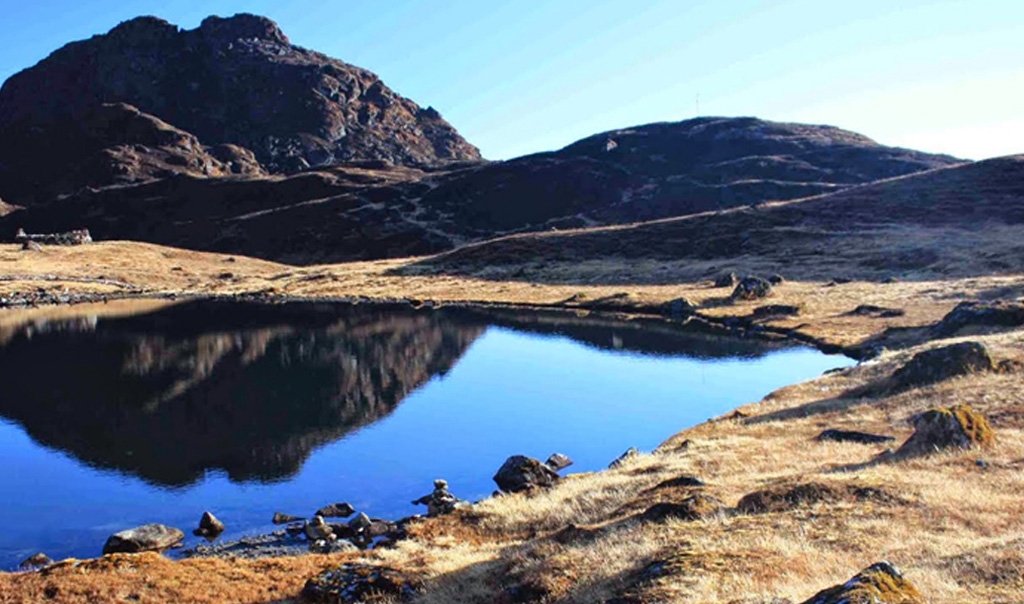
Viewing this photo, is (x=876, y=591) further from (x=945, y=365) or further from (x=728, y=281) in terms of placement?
(x=728, y=281)

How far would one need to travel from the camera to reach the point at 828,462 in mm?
23719

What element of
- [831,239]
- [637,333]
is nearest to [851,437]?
[637,333]

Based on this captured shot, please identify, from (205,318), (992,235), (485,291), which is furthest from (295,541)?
(992,235)

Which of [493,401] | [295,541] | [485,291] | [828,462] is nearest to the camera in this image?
[828,462]

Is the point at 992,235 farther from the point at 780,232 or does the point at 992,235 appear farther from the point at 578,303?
the point at 578,303

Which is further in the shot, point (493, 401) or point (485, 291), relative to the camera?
point (485, 291)

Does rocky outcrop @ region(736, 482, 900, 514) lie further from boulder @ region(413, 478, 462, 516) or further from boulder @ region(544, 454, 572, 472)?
boulder @ region(544, 454, 572, 472)

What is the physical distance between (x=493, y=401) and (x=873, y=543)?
36.7 m

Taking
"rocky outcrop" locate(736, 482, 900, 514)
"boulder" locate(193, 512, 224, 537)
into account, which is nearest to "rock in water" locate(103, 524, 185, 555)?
"boulder" locate(193, 512, 224, 537)

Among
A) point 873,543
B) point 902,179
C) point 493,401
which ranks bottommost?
point 493,401

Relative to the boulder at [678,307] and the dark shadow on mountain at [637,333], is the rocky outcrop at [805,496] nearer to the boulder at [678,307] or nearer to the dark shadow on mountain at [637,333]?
the dark shadow on mountain at [637,333]

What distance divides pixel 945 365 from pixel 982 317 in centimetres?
2231

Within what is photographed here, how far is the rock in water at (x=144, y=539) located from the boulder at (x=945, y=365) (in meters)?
29.9

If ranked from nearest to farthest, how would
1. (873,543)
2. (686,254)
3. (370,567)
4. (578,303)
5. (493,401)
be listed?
(873,543) → (370,567) → (493,401) → (578,303) → (686,254)
